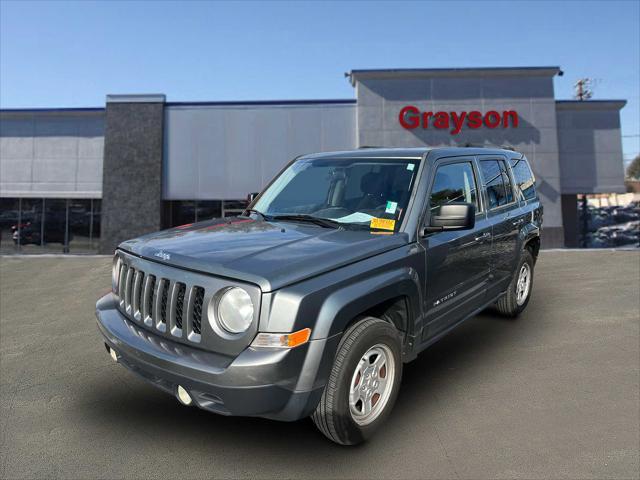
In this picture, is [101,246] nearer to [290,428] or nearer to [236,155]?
[236,155]

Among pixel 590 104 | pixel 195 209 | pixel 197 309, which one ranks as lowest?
pixel 195 209

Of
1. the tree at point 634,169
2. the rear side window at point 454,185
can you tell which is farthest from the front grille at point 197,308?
the tree at point 634,169

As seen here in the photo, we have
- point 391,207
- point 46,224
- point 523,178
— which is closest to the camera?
point 391,207

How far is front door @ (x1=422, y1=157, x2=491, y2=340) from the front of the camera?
330 cm

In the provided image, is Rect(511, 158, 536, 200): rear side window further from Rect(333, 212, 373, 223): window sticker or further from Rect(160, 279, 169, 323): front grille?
Rect(160, 279, 169, 323): front grille

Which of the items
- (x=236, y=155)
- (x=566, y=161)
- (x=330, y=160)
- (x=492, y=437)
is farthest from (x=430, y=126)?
(x=492, y=437)

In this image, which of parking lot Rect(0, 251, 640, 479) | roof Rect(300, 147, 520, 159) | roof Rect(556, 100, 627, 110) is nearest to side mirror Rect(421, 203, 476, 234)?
roof Rect(300, 147, 520, 159)

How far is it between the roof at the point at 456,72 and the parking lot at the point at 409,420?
15.3m

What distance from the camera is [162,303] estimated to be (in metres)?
2.62

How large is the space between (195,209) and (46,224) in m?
7.59

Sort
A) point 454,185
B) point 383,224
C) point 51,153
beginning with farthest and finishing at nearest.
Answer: point 51,153, point 454,185, point 383,224

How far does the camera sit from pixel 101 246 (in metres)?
19.7

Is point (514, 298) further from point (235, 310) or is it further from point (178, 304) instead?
point (178, 304)

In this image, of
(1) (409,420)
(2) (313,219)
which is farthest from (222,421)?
(2) (313,219)
